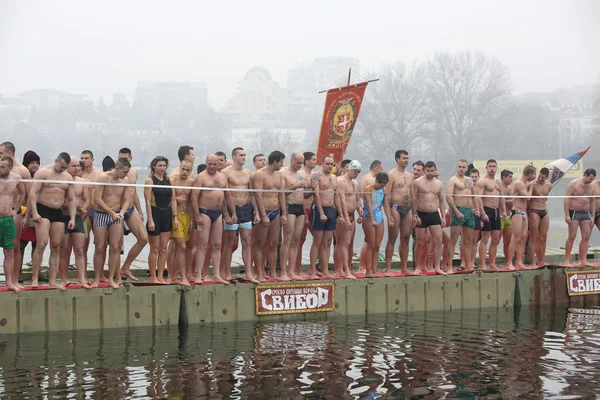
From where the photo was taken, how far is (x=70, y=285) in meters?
13.1

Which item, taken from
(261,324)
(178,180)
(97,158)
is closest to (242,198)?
(178,180)

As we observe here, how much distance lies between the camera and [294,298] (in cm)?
1461

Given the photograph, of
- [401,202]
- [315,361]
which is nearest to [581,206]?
[401,202]

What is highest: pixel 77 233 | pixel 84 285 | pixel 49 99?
pixel 49 99

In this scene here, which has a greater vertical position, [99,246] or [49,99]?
[49,99]

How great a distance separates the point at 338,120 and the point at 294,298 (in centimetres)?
414

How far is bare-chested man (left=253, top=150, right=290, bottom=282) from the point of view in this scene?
47.8 feet

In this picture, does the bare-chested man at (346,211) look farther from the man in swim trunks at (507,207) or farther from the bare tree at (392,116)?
the bare tree at (392,116)

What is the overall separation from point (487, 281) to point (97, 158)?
100396 mm

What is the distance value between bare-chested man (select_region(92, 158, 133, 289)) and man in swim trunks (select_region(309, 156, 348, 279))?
333 centimetres

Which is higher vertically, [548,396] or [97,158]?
[97,158]

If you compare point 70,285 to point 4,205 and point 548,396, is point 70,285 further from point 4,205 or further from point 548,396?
point 548,396

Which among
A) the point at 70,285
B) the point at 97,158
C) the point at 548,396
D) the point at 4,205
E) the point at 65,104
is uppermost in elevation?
the point at 65,104

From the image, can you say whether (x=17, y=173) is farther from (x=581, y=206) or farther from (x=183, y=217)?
(x=581, y=206)
